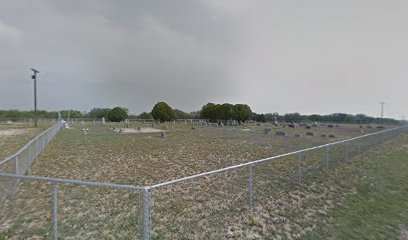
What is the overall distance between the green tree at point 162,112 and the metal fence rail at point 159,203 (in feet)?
262

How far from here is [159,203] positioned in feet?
20.4

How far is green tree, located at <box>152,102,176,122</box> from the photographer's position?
88.4 meters

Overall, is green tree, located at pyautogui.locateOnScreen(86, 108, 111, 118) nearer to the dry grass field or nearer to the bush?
the bush

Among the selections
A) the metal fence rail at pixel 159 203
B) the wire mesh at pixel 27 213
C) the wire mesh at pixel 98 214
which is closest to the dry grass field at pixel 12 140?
the metal fence rail at pixel 159 203

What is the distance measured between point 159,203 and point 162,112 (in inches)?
3286

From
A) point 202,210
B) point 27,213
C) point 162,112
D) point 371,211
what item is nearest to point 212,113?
point 162,112

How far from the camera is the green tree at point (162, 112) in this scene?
88.4 meters

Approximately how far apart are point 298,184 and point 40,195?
7481mm

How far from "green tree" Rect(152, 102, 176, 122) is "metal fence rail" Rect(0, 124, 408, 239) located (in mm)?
79731

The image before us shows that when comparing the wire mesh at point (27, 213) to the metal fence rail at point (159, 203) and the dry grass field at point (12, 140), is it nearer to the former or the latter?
the metal fence rail at point (159, 203)

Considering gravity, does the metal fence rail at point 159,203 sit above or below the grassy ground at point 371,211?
above

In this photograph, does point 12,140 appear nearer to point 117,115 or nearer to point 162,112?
point 162,112

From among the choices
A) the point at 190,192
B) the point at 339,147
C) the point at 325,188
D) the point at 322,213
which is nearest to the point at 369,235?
the point at 322,213

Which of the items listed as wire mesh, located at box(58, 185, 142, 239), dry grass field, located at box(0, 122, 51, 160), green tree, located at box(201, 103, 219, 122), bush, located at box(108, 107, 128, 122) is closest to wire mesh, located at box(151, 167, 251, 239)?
wire mesh, located at box(58, 185, 142, 239)
